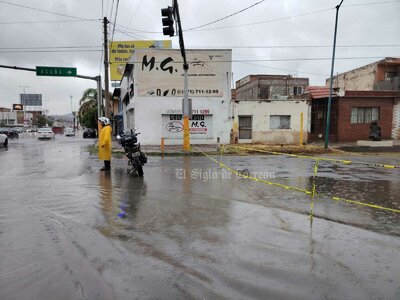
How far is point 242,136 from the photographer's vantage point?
95.4 feet

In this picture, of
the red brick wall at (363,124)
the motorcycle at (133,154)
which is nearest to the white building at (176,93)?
the red brick wall at (363,124)

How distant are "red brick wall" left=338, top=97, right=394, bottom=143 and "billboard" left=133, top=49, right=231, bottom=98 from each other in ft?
33.0

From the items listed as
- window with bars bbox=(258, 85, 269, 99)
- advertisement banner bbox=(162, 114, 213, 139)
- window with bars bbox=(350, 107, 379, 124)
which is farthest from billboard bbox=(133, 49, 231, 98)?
window with bars bbox=(258, 85, 269, 99)

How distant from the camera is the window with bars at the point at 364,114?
29.5 meters

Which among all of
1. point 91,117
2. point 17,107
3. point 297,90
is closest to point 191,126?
point 297,90

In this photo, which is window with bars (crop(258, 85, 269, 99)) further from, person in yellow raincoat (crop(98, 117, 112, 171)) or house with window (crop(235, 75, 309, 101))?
person in yellow raincoat (crop(98, 117, 112, 171))

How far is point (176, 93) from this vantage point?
27.0 metres

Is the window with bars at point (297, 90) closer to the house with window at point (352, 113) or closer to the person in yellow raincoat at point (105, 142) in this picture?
the house with window at point (352, 113)

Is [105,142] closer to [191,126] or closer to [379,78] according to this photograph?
[191,126]

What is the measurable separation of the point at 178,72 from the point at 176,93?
5.06 ft

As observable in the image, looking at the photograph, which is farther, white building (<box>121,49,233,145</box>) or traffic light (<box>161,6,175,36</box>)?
white building (<box>121,49,233,145</box>)

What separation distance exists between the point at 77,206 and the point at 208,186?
364cm

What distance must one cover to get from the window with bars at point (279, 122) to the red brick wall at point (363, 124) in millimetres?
4178

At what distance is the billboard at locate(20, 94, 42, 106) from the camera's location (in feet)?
427
